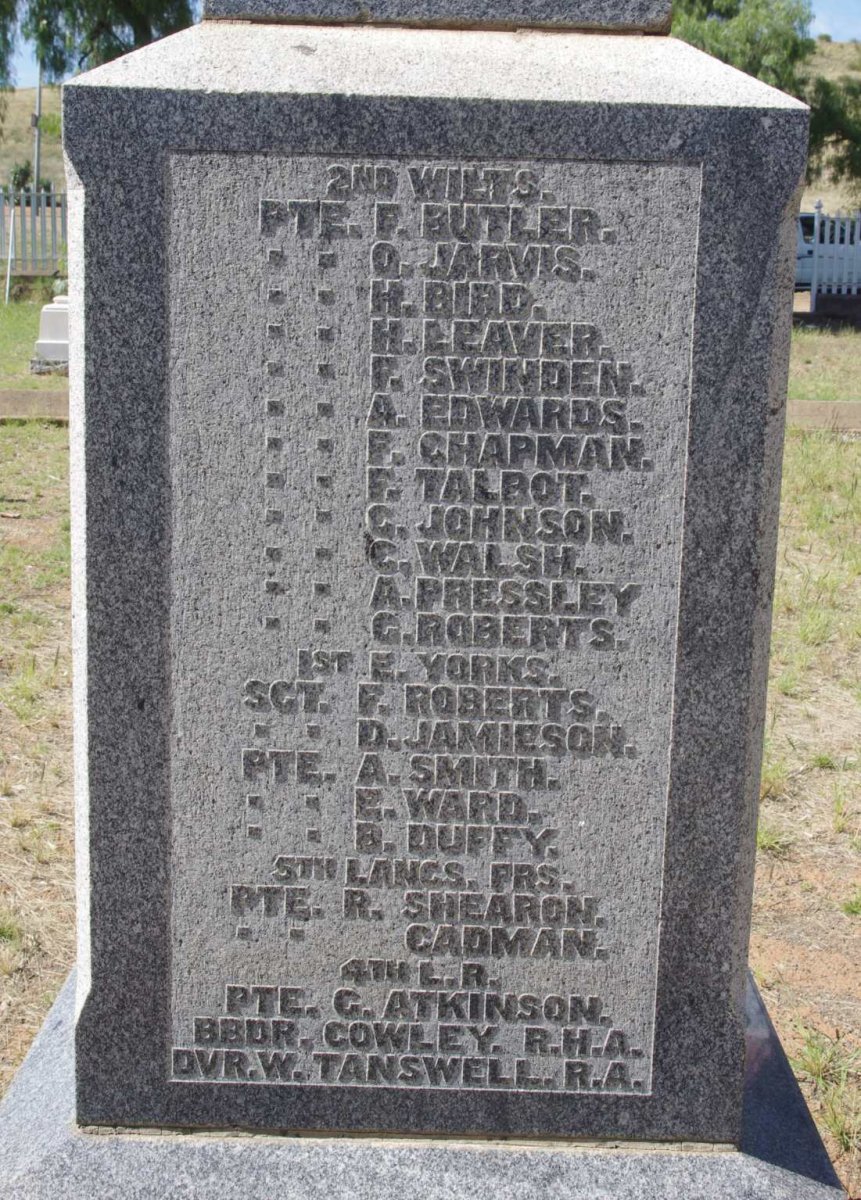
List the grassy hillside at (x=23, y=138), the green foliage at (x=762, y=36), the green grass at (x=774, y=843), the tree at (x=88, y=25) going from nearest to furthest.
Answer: the green grass at (x=774, y=843) → the tree at (x=88, y=25) → the green foliage at (x=762, y=36) → the grassy hillside at (x=23, y=138)

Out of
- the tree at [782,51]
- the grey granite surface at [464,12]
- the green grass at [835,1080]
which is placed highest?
the tree at [782,51]

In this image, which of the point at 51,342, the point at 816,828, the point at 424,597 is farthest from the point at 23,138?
the point at 424,597

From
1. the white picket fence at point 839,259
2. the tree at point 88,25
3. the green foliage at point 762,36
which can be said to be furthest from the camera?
the white picket fence at point 839,259

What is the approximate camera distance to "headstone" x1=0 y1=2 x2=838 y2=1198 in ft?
6.88

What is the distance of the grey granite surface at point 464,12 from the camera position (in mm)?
2213

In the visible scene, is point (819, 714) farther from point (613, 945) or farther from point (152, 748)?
point (152, 748)

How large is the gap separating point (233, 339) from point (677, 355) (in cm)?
68

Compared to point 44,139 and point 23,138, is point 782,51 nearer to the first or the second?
Answer: point 44,139

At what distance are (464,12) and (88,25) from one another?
1996cm

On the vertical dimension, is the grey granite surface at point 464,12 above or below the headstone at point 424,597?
above

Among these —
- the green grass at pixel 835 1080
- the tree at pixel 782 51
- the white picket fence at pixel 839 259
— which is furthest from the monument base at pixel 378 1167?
the white picket fence at pixel 839 259

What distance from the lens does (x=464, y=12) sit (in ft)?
7.27

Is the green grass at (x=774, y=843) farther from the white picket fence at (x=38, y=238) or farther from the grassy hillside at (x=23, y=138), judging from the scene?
the grassy hillside at (x=23, y=138)

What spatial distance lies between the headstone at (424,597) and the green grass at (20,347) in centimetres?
935
